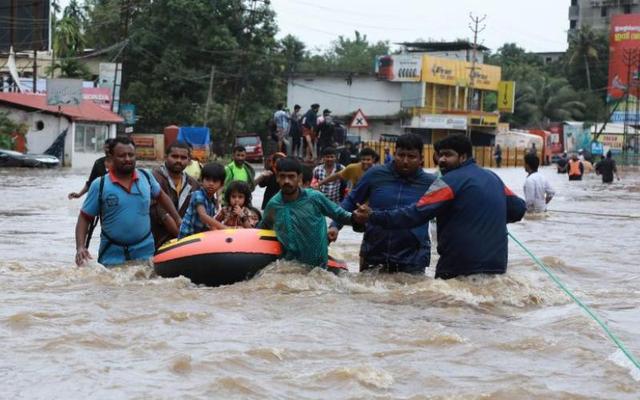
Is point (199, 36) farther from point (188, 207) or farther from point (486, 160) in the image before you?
point (188, 207)

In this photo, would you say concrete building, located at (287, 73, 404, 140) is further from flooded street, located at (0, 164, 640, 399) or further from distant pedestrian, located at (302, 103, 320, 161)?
flooded street, located at (0, 164, 640, 399)

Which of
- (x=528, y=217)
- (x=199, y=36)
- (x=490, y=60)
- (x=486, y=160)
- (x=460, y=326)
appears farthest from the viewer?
(x=490, y=60)

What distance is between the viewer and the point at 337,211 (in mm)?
8977

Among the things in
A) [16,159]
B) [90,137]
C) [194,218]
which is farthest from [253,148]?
[194,218]

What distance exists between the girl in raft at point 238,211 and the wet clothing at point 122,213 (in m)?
1.03

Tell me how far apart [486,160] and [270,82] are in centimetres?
Answer: 1395

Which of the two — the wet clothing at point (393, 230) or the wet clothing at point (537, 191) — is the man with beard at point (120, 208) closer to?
the wet clothing at point (393, 230)

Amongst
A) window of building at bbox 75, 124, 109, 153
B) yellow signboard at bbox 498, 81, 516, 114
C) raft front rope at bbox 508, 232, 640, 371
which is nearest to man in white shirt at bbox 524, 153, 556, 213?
raft front rope at bbox 508, 232, 640, 371

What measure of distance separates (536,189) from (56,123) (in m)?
31.6

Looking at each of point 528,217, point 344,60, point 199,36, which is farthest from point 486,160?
point 344,60

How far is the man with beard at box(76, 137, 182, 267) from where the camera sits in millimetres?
8891

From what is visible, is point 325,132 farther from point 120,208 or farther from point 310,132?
point 120,208

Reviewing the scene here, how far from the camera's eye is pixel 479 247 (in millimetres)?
8391

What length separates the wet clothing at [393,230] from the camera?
8.92m
